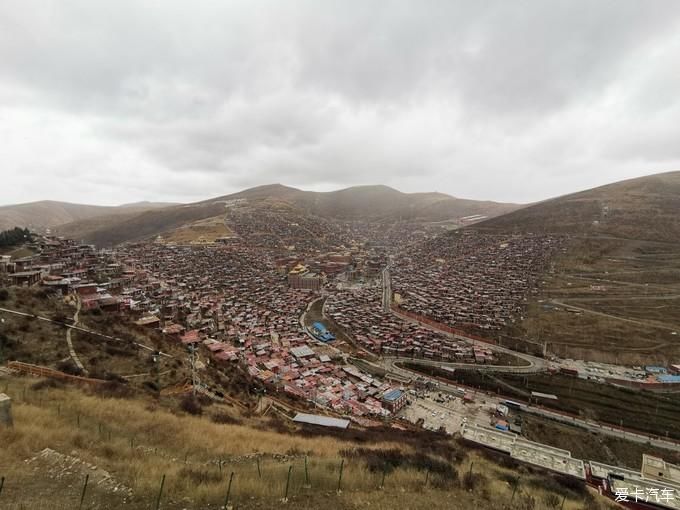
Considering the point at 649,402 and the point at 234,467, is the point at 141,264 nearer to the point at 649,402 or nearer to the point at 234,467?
the point at 234,467

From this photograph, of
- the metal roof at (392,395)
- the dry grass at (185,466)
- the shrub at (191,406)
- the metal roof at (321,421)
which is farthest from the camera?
the metal roof at (392,395)

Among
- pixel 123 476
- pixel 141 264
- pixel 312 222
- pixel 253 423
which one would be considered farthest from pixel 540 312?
pixel 312 222

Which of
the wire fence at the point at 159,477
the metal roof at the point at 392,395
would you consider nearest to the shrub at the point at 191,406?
the wire fence at the point at 159,477

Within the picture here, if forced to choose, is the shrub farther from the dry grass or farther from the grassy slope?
the dry grass

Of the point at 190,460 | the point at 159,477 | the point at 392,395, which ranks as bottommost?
the point at 392,395

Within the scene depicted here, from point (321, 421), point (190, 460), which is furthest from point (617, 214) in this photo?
point (190, 460)

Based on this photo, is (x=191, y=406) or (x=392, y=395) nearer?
(x=191, y=406)

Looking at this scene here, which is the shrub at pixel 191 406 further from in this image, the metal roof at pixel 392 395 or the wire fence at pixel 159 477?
the metal roof at pixel 392 395

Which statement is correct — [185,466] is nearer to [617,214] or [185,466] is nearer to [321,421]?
[321,421]

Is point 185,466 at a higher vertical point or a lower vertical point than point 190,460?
higher
